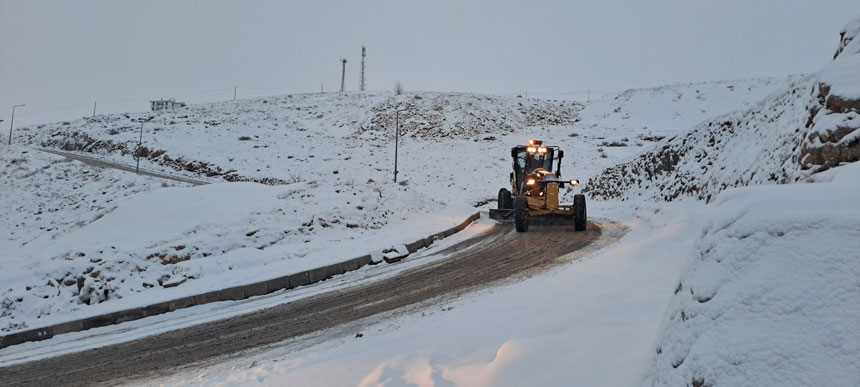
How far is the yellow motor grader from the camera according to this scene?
14211 millimetres

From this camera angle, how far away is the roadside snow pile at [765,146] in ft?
21.2

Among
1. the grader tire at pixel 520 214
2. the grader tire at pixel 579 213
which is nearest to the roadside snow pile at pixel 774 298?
the grader tire at pixel 579 213

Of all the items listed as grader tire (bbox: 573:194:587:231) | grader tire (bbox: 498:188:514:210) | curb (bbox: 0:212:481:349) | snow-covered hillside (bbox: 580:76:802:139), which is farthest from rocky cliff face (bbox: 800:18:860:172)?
snow-covered hillside (bbox: 580:76:802:139)

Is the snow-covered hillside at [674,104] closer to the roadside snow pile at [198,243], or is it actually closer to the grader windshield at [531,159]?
the grader windshield at [531,159]

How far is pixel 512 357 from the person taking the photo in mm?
3996

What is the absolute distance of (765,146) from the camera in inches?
439

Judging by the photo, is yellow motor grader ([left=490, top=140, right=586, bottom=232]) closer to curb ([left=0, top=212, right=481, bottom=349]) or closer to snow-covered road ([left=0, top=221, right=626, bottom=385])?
snow-covered road ([left=0, top=221, right=626, bottom=385])

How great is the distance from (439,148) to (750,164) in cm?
3402

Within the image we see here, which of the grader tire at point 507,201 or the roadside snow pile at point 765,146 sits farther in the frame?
the grader tire at point 507,201

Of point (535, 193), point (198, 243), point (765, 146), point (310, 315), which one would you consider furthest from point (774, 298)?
point (535, 193)

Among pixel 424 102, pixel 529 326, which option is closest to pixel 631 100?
pixel 424 102

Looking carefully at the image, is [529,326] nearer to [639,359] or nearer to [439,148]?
[639,359]

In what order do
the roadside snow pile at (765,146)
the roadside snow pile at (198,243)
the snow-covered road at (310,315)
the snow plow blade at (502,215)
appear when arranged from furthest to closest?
1. the snow plow blade at (502,215)
2. the roadside snow pile at (198,243)
3. the roadside snow pile at (765,146)
4. the snow-covered road at (310,315)

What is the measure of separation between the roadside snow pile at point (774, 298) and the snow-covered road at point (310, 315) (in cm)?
510
